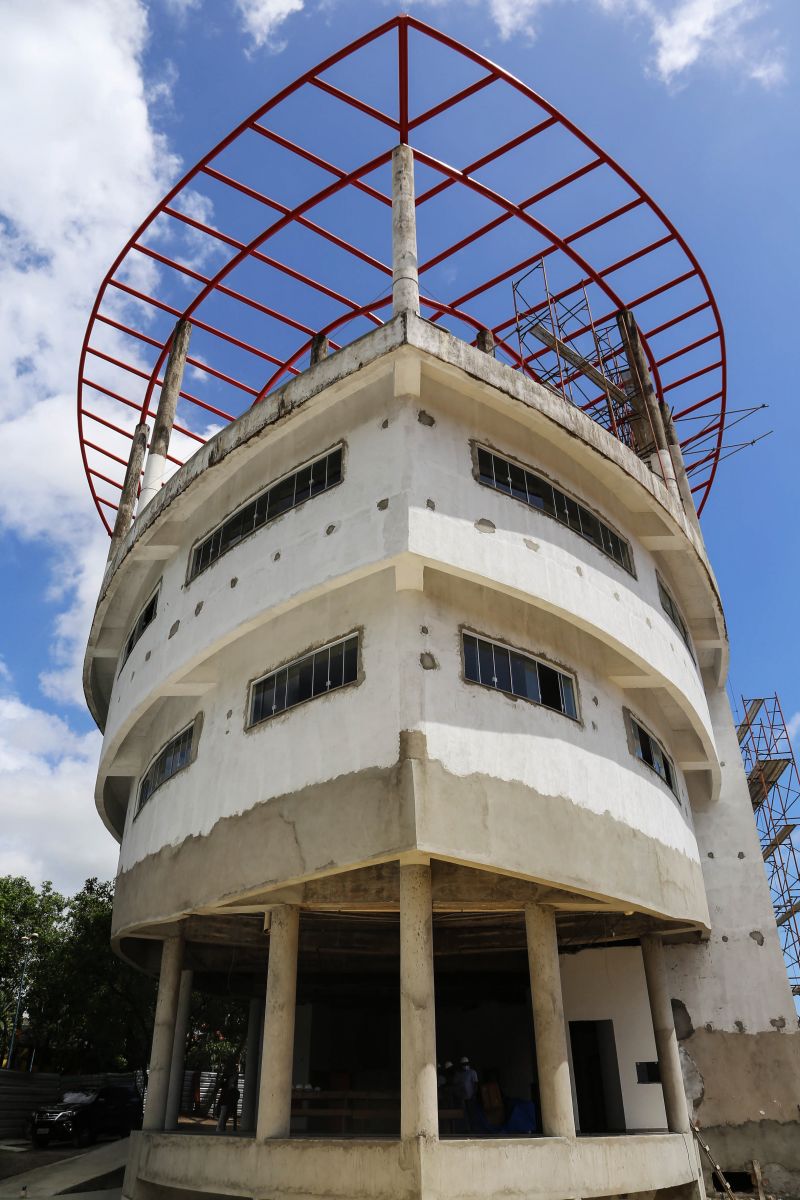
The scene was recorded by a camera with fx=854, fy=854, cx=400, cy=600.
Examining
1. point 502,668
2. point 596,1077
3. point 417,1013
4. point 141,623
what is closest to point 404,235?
point 502,668

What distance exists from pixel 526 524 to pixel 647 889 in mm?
5698

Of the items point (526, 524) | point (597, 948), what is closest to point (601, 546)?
point (526, 524)

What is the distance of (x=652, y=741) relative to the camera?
14.8 m

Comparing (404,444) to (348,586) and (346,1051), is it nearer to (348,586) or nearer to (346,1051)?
(348,586)

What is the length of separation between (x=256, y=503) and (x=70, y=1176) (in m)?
14.0

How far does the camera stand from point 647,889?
12.6 m

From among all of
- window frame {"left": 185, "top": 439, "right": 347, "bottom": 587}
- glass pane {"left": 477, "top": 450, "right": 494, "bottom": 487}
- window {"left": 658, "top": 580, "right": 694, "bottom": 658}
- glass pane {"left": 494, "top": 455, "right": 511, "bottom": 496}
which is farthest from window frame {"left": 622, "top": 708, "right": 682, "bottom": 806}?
window frame {"left": 185, "top": 439, "right": 347, "bottom": 587}

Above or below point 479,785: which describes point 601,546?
above

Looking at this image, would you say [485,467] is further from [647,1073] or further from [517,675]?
[647,1073]

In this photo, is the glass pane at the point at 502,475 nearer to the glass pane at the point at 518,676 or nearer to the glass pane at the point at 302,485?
the glass pane at the point at 518,676

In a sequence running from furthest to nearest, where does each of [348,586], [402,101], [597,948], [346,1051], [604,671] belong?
[346,1051] → [597,948] → [402,101] → [604,671] → [348,586]

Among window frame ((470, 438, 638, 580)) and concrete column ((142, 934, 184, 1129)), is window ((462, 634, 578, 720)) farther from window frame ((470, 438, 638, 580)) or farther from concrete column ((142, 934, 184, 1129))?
concrete column ((142, 934, 184, 1129))

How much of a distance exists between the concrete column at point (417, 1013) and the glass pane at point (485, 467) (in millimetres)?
5775

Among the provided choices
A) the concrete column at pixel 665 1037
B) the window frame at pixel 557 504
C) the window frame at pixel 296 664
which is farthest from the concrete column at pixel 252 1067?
the window frame at pixel 557 504
